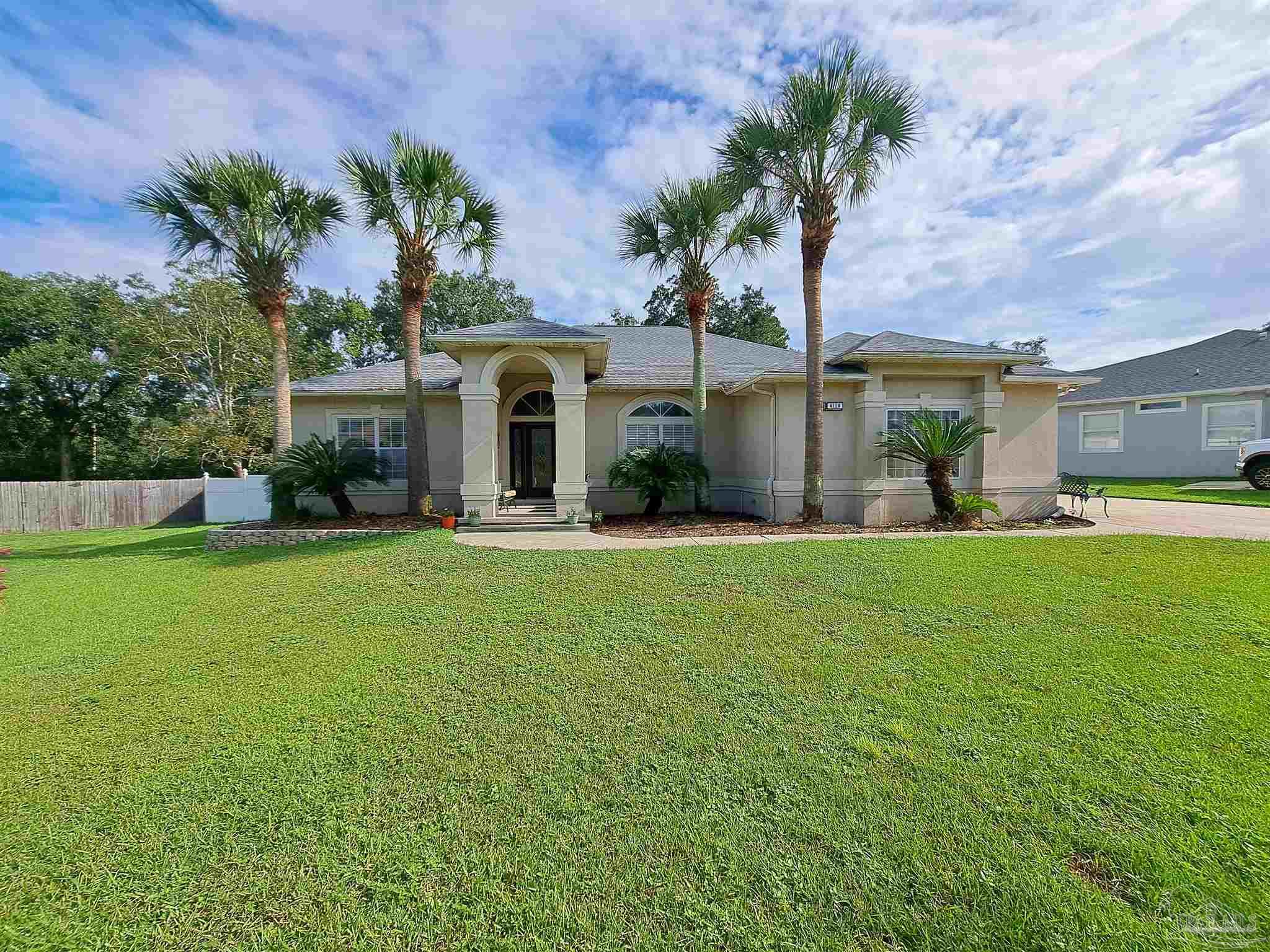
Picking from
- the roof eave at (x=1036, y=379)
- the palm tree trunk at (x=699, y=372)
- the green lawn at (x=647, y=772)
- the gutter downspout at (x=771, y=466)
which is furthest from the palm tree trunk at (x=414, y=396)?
the roof eave at (x=1036, y=379)

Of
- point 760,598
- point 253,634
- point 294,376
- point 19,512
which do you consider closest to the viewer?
point 253,634

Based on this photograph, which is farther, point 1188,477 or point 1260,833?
point 1188,477

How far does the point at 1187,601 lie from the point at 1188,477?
19387mm

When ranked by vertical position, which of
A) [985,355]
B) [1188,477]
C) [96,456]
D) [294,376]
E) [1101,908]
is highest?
[294,376]

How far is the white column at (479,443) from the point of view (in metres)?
10.6

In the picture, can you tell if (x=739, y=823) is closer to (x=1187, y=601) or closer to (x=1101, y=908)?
(x=1101, y=908)

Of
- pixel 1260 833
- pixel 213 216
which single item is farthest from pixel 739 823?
pixel 213 216

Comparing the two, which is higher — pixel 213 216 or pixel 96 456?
pixel 213 216

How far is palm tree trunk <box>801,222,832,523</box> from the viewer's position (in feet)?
34.0

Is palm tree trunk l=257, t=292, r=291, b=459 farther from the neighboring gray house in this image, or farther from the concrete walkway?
the neighboring gray house

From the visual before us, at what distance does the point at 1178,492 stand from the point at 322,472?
23979 mm

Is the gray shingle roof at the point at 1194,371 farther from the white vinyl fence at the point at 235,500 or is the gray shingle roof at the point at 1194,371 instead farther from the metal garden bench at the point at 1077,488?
the white vinyl fence at the point at 235,500

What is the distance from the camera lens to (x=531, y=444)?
14289 mm

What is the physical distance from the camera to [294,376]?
91.3ft
